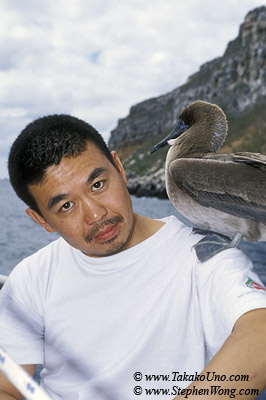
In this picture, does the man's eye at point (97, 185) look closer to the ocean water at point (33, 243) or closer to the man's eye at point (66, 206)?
the man's eye at point (66, 206)

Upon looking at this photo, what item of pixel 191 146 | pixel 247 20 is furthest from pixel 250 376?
pixel 247 20

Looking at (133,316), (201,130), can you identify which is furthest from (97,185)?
(201,130)

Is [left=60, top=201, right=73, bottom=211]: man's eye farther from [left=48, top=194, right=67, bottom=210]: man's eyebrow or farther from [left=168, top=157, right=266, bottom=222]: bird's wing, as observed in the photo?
[left=168, top=157, right=266, bottom=222]: bird's wing

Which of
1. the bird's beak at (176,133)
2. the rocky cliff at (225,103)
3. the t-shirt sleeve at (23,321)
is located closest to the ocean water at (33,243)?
the rocky cliff at (225,103)

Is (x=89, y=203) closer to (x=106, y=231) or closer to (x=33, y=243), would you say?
(x=106, y=231)

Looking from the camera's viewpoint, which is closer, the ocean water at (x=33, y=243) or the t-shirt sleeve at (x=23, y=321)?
the t-shirt sleeve at (x=23, y=321)

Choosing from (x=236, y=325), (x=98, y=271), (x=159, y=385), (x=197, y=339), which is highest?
(x=98, y=271)

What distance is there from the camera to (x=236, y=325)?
1.08 metres

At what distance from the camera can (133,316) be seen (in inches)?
53.3

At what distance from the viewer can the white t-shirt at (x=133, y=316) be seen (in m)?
1.31

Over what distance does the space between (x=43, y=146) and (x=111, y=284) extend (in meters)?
0.51

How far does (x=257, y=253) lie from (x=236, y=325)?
Answer: 587 inches

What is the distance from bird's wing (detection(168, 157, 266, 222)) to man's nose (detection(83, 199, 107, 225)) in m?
0.97

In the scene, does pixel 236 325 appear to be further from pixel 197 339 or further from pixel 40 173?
pixel 40 173
